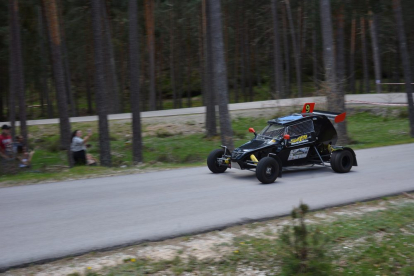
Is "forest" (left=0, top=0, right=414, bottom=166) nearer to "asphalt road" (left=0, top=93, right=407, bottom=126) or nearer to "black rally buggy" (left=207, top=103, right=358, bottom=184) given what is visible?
"asphalt road" (left=0, top=93, right=407, bottom=126)

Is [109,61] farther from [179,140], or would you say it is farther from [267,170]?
[267,170]

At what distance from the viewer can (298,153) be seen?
13461mm

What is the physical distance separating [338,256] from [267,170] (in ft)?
18.5

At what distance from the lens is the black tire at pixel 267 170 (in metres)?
12.1

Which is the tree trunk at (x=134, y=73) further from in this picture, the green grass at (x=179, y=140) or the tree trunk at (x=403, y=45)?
the tree trunk at (x=403, y=45)

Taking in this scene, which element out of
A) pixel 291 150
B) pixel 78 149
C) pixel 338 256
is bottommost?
pixel 338 256

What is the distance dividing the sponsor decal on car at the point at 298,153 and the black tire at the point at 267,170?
1066 mm

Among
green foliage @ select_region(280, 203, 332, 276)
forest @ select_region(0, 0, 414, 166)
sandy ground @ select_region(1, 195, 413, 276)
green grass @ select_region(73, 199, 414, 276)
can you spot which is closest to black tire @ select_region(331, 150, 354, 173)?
sandy ground @ select_region(1, 195, 413, 276)

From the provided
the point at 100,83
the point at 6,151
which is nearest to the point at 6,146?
the point at 6,151

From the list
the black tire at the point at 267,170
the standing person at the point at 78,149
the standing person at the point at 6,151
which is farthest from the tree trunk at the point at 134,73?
the black tire at the point at 267,170

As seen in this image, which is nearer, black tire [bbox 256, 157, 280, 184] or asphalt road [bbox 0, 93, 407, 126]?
black tire [bbox 256, 157, 280, 184]

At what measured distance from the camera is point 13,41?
905 inches

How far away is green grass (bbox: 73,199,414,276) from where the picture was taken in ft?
21.8

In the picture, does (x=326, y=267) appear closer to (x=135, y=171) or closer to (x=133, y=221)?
(x=133, y=221)
